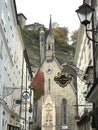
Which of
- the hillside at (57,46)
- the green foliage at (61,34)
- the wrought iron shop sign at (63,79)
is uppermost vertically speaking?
the green foliage at (61,34)

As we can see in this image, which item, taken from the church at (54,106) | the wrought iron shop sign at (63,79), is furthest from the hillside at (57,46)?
the wrought iron shop sign at (63,79)

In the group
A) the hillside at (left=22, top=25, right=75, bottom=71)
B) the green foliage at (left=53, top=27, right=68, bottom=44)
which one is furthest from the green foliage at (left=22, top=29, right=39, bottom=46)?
the green foliage at (left=53, top=27, right=68, bottom=44)

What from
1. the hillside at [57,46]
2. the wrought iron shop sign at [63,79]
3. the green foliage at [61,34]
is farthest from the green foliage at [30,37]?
the wrought iron shop sign at [63,79]

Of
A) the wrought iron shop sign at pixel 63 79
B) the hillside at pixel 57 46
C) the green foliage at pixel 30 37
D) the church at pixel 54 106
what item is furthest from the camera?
the green foliage at pixel 30 37

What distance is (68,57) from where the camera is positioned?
10550 centimetres

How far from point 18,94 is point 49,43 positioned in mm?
45941

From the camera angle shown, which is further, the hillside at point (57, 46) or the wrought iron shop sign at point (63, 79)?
the hillside at point (57, 46)

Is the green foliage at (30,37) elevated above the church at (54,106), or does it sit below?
above

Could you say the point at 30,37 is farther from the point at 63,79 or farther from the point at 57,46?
the point at 63,79

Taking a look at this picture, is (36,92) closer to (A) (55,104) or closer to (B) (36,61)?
(A) (55,104)

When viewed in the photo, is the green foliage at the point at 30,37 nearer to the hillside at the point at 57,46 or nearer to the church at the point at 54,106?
the hillside at the point at 57,46

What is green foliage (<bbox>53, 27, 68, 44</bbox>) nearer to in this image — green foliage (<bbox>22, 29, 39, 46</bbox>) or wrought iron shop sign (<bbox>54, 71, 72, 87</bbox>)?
green foliage (<bbox>22, 29, 39, 46</bbox>)

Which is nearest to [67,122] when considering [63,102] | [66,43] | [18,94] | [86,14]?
[63,102]

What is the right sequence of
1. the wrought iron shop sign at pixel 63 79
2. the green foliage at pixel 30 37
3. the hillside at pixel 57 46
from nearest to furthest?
the wrought iron shop sign at pixel 63 79
the hillside at pixel 57 46
the green foliage at pixel 30 37
